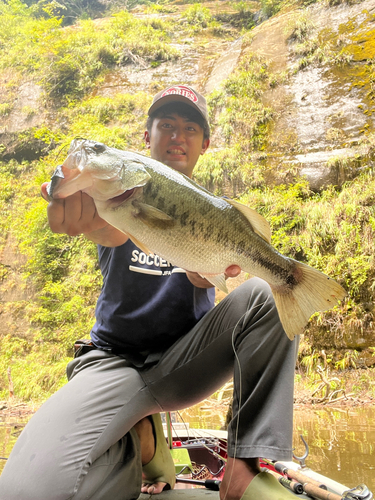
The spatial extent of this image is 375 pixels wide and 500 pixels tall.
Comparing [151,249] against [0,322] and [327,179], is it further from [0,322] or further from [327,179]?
[0,322]

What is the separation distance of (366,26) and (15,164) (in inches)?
391

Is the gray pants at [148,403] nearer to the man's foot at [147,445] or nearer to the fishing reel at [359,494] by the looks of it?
the man's foot at [147,445]

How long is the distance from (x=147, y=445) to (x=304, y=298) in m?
0.97

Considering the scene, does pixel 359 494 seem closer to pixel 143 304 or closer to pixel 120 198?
pixel 143 304

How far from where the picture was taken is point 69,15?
16500 millimetres

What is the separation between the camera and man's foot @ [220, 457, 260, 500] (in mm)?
1232

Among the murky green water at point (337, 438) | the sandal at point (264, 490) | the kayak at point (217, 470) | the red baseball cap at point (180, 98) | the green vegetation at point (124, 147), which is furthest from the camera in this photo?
the green vegetation at point (124, 147)

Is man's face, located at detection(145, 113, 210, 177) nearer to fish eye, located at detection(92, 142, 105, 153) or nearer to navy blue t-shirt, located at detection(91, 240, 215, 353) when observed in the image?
navy blue t-shirt, located at detection(91, 240, 215, 353)

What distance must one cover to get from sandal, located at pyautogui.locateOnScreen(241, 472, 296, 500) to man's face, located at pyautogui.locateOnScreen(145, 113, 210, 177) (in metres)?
1.38

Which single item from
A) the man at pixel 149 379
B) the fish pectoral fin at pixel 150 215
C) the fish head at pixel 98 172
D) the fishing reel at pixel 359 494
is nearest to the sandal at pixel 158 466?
the man at pixel 149 379

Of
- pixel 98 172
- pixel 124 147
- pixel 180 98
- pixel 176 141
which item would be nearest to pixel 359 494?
pixel 98 172

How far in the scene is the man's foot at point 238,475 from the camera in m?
1.23

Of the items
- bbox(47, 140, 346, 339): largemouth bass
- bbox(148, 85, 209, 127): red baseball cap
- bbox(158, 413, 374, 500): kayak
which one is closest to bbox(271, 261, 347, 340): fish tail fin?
bbox(47, 140, 346, 339): largemouth bass

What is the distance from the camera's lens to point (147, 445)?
1.67 meters
